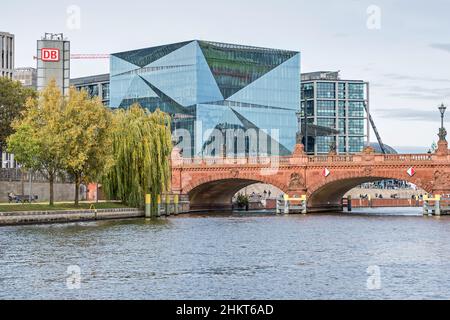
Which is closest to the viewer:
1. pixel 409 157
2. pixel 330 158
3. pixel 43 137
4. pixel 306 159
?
pixel 43 137

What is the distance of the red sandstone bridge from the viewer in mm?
109188

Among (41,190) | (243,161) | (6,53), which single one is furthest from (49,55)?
→ (6,53)

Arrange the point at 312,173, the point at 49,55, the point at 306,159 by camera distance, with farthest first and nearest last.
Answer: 1. the point at 306,159
2. the point at 312,173
3. the point at 49,55

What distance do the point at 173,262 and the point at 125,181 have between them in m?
49.5

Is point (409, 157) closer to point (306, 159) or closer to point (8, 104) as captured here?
point (306, 159)

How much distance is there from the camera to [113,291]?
37469 millimetres

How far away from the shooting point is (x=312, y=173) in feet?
389

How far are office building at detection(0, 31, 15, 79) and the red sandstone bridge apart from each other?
68.9 metres

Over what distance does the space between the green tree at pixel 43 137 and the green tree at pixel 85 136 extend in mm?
786

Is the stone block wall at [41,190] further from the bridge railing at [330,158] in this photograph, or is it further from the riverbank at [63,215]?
the bridge railing at [330,158]

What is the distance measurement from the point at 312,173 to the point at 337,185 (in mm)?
7009

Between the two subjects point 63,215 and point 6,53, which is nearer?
point 63,215

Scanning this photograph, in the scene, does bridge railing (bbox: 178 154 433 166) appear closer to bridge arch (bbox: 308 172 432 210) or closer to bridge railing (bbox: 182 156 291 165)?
A: bridge railing (bbox: 182 156 291 165)
